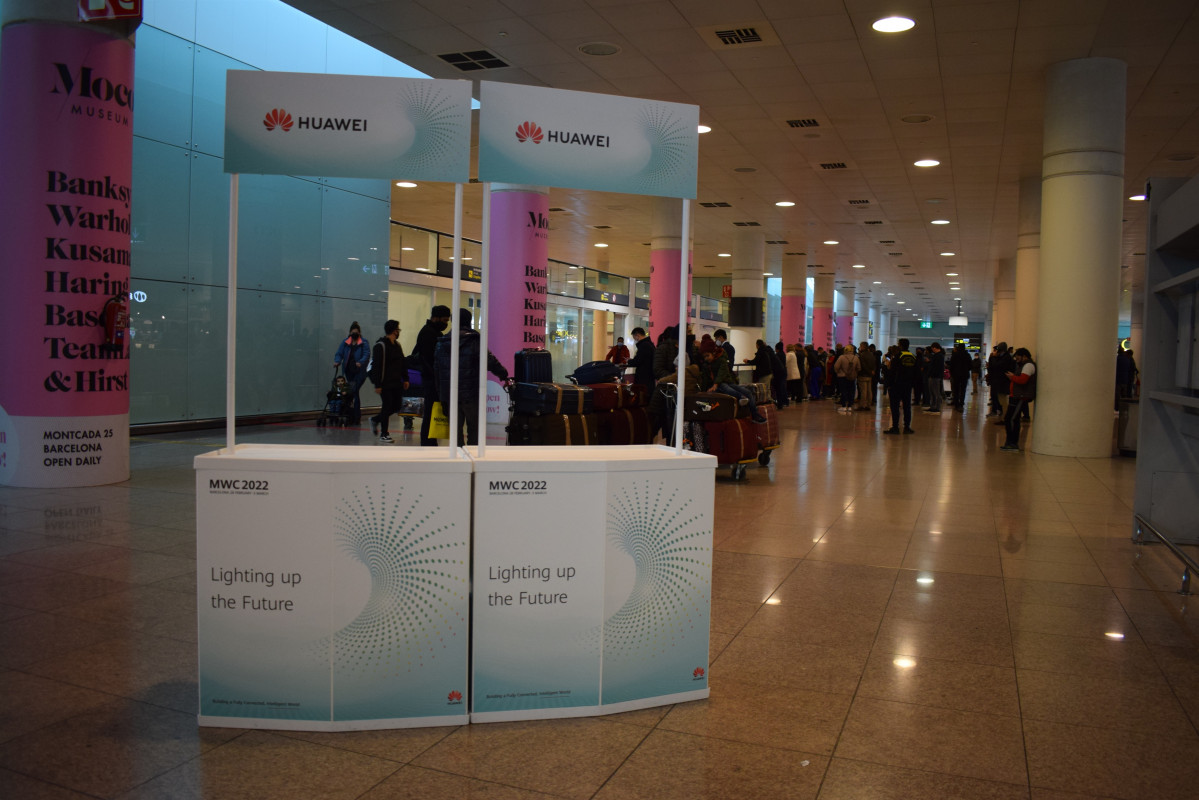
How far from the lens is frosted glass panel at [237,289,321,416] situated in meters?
13.8

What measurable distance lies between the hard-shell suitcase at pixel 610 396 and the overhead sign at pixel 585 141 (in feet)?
16.7

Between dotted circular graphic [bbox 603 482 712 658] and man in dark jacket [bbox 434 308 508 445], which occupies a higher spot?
man in dark jacket [bbox 434 308 508 445]

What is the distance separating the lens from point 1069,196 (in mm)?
11586

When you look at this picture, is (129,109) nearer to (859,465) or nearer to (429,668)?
(429,668)

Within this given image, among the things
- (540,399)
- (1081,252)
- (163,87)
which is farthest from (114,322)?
(1081,252)

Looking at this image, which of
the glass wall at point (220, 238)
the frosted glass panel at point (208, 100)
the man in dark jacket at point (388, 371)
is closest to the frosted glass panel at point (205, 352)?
the glass wall at point (220, 238)

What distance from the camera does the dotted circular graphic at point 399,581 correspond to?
311 cm

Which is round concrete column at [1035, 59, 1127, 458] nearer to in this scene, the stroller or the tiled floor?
the tiled floor

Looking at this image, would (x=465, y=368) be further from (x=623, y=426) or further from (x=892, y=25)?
(x=892, y=25)

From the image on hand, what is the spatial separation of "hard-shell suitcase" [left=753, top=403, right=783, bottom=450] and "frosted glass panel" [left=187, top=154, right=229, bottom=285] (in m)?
7.49

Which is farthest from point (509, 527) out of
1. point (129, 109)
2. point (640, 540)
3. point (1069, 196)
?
point (1069, 196)

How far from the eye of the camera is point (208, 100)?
495 inches

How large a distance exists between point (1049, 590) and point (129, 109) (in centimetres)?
824

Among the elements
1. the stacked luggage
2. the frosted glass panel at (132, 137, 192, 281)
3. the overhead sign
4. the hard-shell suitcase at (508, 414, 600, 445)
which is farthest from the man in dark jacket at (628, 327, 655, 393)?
the overhead sign
